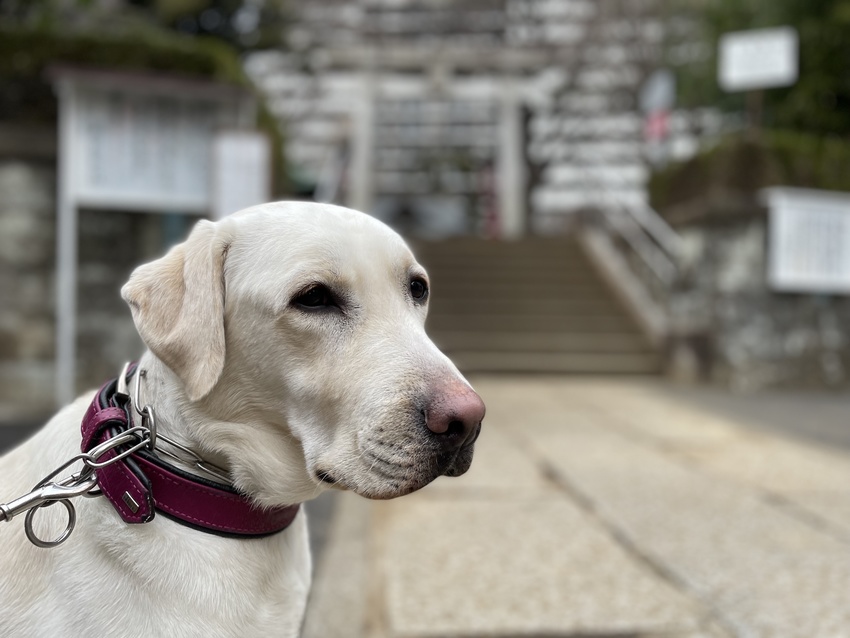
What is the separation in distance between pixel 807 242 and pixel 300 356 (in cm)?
820

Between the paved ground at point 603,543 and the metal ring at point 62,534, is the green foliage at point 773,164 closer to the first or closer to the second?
the paved ground at point 603,543

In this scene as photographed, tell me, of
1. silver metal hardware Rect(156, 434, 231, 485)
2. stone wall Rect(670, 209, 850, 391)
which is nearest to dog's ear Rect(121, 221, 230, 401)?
silver metal hardware Rect(156, 434, 231, 485)

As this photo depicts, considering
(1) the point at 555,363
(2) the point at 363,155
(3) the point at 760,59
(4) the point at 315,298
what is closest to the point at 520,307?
(1) the point at 555,363

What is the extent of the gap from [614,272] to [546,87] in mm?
7108

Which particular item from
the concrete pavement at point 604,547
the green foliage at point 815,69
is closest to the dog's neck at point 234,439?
the concrete pavement at point 604,547

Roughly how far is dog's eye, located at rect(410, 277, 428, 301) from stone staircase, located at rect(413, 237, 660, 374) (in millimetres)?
7222

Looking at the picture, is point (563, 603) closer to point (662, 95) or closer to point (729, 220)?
point (729, 220)

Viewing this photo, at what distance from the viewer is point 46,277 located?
6.11 meters

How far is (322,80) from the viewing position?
1988cm

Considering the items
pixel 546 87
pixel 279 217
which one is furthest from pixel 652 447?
pixel 546 87

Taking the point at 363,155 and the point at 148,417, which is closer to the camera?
the point at 148,417

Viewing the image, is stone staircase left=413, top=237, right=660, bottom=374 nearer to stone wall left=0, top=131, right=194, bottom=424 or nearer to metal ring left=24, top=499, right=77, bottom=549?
stone wall left=0, top=131, right=194, bottom=424

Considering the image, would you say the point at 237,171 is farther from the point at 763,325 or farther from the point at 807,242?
the point at 807,242

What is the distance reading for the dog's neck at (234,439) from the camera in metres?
1.46
